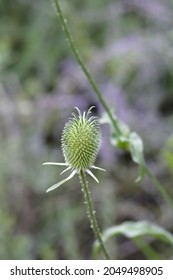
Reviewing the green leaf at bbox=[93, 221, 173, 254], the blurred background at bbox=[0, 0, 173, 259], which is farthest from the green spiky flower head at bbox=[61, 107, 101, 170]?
the blurred background at bbox=[0, 0, 173, 259]

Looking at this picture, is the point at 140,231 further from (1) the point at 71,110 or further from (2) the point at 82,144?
(1) the point at 71,110

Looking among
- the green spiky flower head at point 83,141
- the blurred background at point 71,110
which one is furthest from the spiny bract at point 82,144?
the blurred background at point 71,110

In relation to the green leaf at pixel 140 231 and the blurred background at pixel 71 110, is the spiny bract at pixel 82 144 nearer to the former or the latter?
the green leaf at pixel 140 231

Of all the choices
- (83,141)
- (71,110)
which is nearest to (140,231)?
(83,141)

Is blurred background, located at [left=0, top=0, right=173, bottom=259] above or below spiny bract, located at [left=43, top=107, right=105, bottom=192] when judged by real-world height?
above

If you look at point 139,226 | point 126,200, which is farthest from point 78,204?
point 139,226

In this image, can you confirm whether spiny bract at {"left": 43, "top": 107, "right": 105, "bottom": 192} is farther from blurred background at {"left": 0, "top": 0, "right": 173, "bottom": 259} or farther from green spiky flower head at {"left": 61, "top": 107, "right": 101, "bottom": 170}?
blurred background at {"left": 0, "top": 0, "right": 173, "bottom": 259}

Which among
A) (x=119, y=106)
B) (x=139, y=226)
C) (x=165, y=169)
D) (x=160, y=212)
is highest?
(x=119, y=106)
